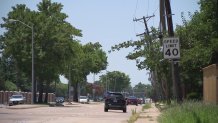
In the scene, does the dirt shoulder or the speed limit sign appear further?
the dirt shoulder

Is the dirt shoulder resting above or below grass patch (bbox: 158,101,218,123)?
below

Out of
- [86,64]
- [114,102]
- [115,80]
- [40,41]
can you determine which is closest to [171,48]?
[114,102]

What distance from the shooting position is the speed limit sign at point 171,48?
2007cm

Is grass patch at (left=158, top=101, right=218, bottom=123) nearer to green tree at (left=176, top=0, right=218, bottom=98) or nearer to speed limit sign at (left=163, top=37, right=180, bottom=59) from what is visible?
speed limit sign at (left=163, top=37, right=180, bottom=59)

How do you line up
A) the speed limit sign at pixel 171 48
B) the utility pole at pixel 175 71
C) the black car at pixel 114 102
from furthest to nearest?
the black car at pixel 114 102 < the utility pole at pixel 175 71 < the speed limit sign at pixel 171 48

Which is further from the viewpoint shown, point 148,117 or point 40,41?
point 40,41

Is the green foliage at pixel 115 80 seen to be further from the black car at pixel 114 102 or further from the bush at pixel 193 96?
the bush at pixel 193 96

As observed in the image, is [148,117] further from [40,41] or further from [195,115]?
[40,41]

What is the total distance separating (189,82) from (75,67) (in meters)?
51.6

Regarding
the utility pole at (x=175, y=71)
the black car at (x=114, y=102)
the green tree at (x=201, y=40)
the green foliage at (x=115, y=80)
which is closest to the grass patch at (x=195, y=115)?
the utility pole at (x=175, y=71)

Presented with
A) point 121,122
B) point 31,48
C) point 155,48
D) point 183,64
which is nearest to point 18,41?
point 31,48

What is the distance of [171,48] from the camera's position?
20250 mm

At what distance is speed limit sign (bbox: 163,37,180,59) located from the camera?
20.1m

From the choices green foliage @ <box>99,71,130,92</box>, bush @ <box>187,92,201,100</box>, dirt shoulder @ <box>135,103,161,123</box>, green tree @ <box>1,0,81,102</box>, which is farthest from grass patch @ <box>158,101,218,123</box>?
green foliage @ <box>99,71,130,92</box>
